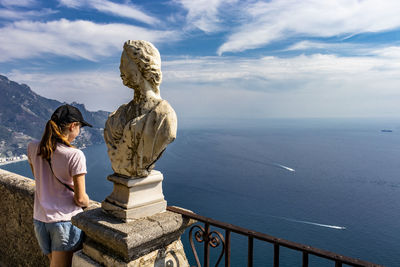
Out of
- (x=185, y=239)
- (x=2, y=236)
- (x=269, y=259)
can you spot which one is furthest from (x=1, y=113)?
(x=2, y=236)

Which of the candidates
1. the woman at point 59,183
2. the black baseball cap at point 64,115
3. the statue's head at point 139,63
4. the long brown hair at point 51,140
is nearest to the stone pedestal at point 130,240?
the woman at point 59,183

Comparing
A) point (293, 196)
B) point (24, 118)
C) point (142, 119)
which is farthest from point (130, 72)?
point (24, 118)

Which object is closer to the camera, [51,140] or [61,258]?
[51,140]

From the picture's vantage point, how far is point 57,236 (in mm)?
2320

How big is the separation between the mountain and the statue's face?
113406 mm

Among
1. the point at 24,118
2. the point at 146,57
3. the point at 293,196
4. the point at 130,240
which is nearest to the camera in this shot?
the point at 130,240

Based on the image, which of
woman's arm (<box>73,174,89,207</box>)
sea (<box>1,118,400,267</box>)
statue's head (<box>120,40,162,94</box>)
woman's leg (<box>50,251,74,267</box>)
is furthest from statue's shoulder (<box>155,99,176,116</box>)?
sea (<box>1,118,400,267</box>)

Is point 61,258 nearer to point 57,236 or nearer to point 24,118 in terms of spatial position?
point 57,236

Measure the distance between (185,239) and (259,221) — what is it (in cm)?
1095

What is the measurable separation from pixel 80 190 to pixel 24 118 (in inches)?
6497

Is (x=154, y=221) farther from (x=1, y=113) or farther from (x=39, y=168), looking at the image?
(x=1, y=113)

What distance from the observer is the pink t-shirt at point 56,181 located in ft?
7.08

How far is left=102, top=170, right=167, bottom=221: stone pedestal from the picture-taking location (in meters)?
2.23

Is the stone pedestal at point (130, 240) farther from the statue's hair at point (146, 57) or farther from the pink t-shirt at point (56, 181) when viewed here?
the statue's hair at point (146, 57)
